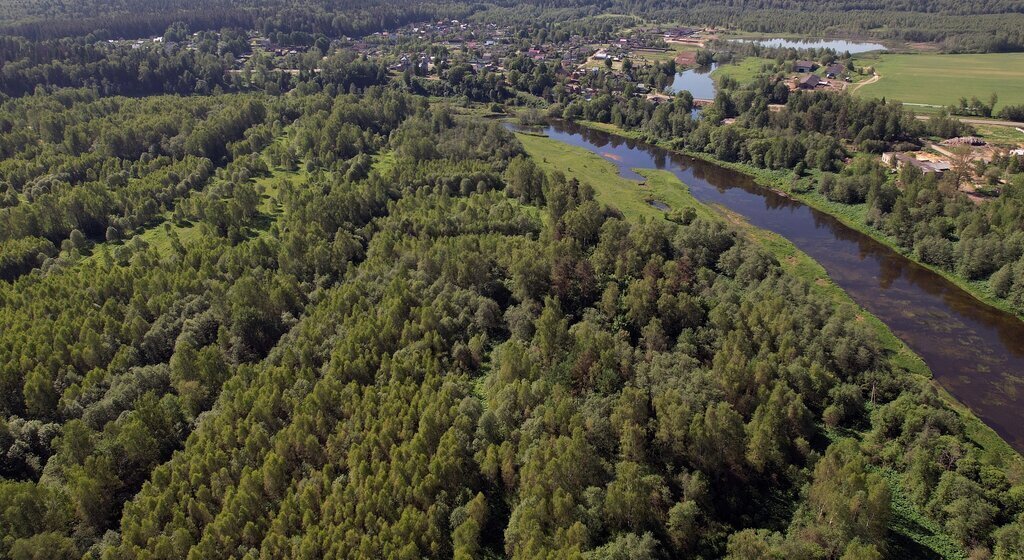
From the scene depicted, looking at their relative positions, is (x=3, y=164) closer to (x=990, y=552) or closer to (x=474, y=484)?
(x=474, y=484)

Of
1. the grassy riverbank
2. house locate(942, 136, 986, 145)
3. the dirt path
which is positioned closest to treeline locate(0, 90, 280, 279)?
the grassy riverbank

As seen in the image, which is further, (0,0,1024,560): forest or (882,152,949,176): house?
(882,152,949,176): house

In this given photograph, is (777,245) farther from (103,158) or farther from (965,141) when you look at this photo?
(103,158)

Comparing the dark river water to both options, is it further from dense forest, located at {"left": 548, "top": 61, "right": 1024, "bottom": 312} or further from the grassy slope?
dense forest, located at {"left": 548, "top": 61, "right": 1024, "bottom": 312}

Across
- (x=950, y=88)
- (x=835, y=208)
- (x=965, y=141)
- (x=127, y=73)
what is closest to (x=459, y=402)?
(x=835, y=208)

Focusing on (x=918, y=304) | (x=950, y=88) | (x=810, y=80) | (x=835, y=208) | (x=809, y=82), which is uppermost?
(x=810, y=80)

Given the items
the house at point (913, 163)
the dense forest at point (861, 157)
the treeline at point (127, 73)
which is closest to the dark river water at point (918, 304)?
the dense forest at point (861, 157)

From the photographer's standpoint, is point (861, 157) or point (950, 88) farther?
point (950, 88)
